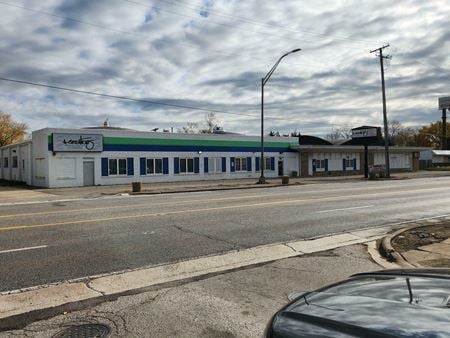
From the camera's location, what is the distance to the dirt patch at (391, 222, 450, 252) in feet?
32.1

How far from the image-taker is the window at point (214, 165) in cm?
4531

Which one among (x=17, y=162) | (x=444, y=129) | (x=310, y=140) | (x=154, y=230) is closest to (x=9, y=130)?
(x=17, y=162)

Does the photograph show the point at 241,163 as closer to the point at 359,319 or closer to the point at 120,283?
the point at 120,283

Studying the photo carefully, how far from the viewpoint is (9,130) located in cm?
7556

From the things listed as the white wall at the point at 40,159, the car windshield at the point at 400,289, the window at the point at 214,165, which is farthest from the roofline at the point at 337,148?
the car windshield at the point at 400,289

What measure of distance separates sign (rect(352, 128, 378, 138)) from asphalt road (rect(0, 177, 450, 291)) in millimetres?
31965

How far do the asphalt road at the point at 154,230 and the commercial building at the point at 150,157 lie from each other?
2070cm

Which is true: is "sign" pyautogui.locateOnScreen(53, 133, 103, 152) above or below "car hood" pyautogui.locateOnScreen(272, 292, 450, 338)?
above

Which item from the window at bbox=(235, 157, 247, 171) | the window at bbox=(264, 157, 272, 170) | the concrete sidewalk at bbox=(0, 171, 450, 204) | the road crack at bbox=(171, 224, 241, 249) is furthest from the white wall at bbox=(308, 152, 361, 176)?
the road crack at bbox=(171, 224, 241, 249)

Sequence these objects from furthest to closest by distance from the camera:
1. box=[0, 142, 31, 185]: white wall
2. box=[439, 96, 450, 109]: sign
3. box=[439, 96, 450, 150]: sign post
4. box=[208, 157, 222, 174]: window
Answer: box=[439, 96, 450, 109]: sign → box=[439, 96, 450, 150]: sign post → box=[208, 157, 222, 174]: window → box=[0, 142, 31, 185]: white wall

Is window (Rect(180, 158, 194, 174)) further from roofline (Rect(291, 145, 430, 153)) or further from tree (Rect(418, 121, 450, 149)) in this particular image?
tree (Rect(418, 121, 450, 149))

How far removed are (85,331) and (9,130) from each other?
78.7 metres

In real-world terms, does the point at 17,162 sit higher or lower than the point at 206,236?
higher

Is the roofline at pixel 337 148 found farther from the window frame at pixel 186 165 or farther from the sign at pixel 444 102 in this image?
the sign at pixel 444 102
